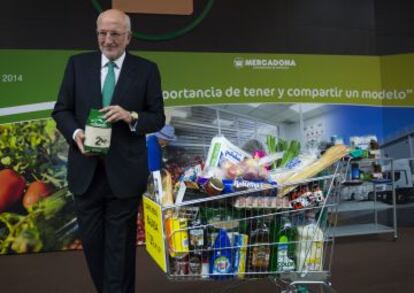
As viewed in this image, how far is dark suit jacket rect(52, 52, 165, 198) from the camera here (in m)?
2.28

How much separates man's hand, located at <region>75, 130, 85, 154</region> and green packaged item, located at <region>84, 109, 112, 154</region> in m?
0.07

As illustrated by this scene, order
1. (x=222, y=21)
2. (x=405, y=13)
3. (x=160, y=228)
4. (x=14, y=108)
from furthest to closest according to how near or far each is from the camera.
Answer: (x=405, y=13) < (x=222, y=21) < (x=14, y=108) < (x=160, y=228)

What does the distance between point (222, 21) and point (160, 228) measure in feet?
10.8

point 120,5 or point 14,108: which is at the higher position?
point 120,5

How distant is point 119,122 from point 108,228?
0.52 m

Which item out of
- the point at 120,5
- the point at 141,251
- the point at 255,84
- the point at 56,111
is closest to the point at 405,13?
the point at 255,84

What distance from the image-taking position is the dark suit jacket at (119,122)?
2.28 meters

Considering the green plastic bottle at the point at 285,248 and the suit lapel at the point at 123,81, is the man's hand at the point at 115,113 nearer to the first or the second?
the suit lapel at the point at 123,81

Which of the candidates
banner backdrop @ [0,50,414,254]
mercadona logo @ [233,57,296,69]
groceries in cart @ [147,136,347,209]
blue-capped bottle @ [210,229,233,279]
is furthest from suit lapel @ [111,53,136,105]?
mercadona logo @ [233,57,296,69]

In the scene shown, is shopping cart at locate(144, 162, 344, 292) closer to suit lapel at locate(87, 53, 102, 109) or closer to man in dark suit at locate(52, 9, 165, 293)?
man in dark suit at locate(52, 9, 165, 293)

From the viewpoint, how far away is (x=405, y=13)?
5.59 meters

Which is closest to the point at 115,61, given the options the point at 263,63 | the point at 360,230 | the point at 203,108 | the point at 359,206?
the point at 203,108

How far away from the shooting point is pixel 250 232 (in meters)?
2.38

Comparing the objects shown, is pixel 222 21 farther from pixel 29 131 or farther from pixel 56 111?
pixel 56 111
